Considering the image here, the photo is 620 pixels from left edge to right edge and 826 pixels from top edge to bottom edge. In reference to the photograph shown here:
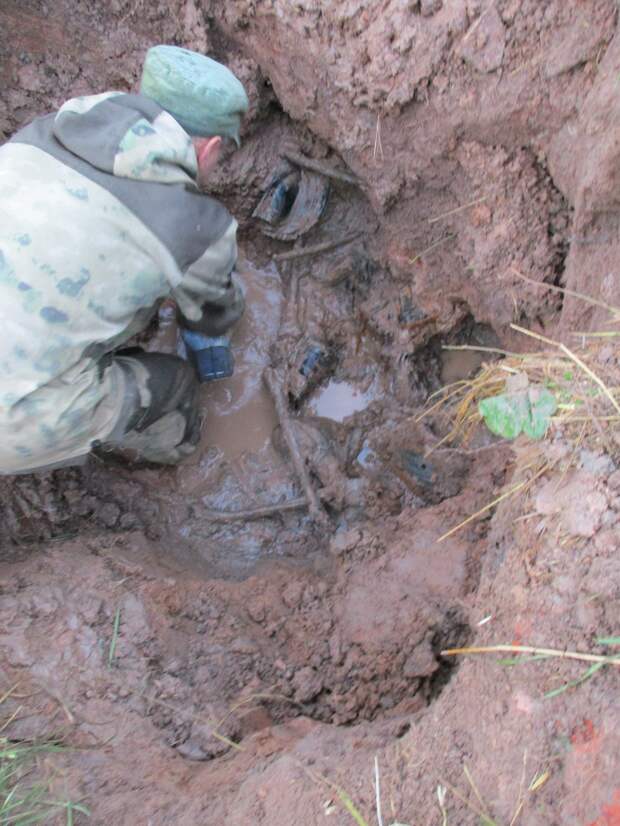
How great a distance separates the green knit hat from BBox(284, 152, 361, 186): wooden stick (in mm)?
897

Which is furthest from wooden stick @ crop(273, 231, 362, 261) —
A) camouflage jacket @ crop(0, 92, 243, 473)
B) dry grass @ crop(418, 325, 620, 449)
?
dry grass @ crop(418, 325, 620, 449)

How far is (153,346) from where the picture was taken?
328cm

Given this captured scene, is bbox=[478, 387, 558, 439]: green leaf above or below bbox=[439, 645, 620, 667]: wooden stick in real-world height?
above

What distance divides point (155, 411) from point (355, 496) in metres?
1.01

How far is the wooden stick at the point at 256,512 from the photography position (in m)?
3.08

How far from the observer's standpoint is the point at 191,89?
2168 millimetres

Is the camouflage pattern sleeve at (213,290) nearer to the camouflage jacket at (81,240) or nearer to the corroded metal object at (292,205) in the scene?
the camouflage jacket at (81,240)

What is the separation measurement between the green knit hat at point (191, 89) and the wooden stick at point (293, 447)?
1.30 metres

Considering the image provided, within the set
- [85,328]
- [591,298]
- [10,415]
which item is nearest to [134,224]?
[85,328]

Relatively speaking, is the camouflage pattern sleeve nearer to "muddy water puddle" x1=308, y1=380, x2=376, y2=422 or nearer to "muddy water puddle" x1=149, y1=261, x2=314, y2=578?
"muddy water puddle" x1=149, y1=261, x2=314, y2=578

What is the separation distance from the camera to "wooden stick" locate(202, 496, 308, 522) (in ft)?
10.1

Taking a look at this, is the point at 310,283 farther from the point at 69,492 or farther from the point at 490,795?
the point at 490,795

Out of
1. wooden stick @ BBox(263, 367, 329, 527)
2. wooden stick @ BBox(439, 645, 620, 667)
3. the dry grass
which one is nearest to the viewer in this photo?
wooden stick @ BBox(439, 645, 620, 667)

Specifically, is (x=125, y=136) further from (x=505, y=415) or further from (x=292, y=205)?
(x=505, y=415)
